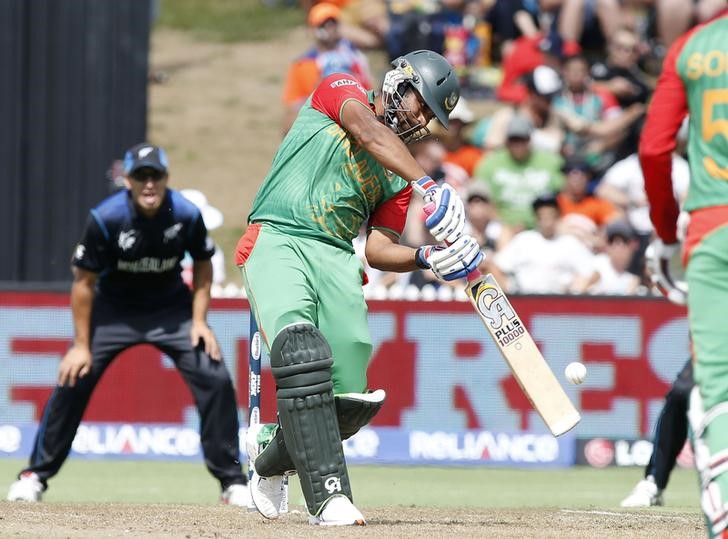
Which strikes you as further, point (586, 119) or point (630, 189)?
point (586, 119)

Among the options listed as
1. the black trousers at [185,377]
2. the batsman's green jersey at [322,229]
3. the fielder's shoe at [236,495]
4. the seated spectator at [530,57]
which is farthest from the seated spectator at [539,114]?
the batsman's green jersey at [322,229]

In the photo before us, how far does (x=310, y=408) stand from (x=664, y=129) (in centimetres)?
195

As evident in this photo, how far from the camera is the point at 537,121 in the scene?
14625 mm

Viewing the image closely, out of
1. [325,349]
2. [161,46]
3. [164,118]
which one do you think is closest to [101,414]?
[325,349]

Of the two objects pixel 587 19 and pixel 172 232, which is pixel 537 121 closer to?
pixel 587 19

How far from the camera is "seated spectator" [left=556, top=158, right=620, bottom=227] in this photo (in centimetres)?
1348

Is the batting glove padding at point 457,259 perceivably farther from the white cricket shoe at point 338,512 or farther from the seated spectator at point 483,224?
the seated spectator at point 483,224

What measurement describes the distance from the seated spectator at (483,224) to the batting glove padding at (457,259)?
253 inches

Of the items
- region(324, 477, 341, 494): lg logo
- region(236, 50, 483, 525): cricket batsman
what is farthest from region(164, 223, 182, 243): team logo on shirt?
region(324, 477, 341, 494): lg logo

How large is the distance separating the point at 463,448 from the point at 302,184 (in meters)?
5.56

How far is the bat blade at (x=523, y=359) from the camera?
608 centimetres

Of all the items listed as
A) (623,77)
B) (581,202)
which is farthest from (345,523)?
(623,77)

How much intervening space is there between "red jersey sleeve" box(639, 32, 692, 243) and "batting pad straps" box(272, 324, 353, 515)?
Result: 5.34 feet

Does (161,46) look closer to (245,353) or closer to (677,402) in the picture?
(245,353)
